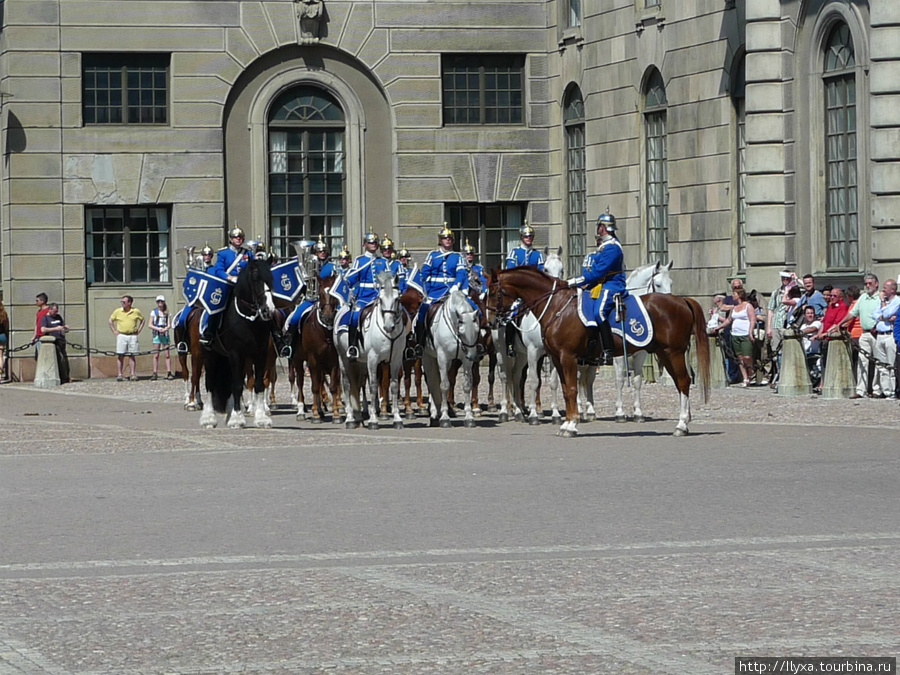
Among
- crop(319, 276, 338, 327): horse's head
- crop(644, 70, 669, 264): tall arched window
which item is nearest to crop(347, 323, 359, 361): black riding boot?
crop(319, 276, 338, 327): horse's head

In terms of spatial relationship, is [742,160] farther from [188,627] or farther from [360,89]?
[188,627]

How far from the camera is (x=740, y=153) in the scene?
35812 mm

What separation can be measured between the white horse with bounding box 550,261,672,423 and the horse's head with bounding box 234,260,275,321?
3923mm

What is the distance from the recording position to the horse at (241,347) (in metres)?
24.0

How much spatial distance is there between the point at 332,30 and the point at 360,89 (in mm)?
1419

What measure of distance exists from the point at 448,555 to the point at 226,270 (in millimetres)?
13004

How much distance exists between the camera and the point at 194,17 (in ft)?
138

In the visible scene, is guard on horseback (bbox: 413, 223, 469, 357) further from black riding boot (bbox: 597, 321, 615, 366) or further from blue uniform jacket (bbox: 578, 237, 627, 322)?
black riding boot (bbox: 597, 321, 615, 366)

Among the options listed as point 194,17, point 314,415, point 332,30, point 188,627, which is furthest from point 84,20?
point 188,627

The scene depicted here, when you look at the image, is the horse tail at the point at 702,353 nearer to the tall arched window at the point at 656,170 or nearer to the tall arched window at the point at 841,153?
the tall arched window at the point at 841,153

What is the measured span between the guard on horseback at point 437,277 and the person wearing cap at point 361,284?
73 cm

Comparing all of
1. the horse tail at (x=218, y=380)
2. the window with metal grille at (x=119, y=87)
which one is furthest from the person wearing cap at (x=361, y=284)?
the window with metal grille at (x=119, y=87)

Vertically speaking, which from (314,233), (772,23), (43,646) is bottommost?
(43,646)

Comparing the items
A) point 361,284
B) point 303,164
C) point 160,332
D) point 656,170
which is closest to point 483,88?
point 303,164
